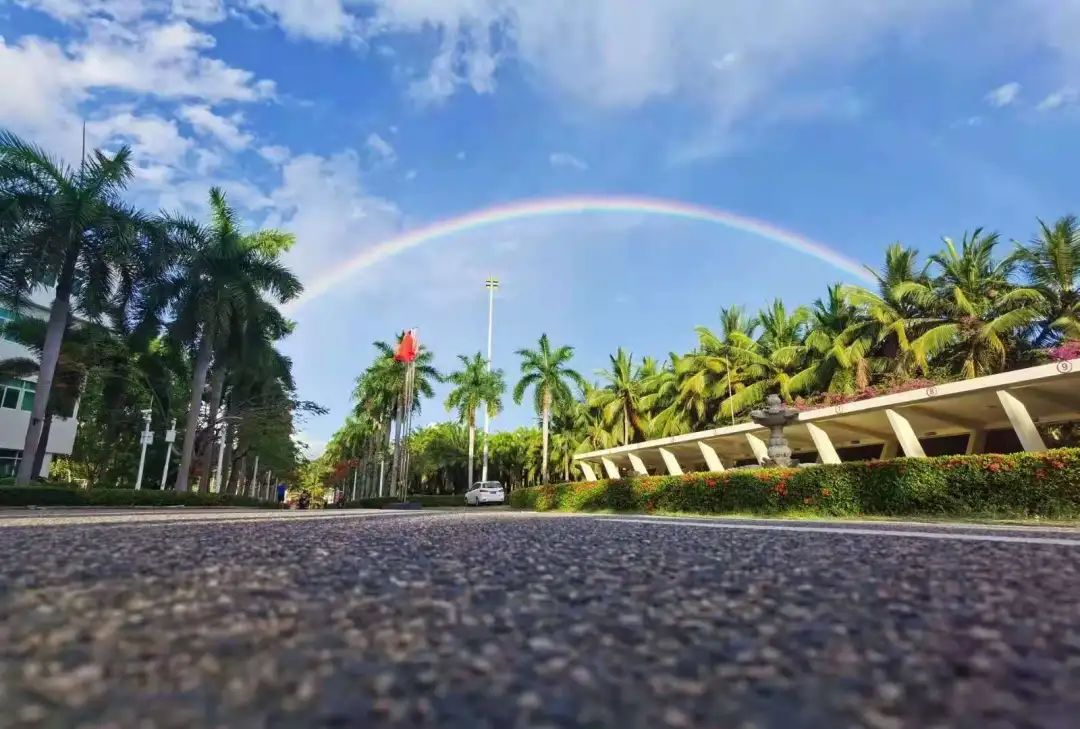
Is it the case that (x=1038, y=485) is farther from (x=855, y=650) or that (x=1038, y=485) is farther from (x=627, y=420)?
(x=627, y=420)

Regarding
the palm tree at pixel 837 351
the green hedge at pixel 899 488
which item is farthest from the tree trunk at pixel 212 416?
the palm tree at pixel 837 351

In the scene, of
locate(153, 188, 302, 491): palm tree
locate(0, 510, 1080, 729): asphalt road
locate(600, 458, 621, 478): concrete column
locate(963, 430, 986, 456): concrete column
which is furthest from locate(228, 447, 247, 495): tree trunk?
locate(0, 510, 1080, 729): asphalt road

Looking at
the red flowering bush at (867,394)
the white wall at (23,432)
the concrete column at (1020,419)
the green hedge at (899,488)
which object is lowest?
the green hedge at (899,488)

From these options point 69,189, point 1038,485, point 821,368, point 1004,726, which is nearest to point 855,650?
point 1004,726

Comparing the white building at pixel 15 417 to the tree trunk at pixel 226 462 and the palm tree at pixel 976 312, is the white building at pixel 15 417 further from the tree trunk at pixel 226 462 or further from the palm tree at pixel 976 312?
the palm tree at pixel 976 312

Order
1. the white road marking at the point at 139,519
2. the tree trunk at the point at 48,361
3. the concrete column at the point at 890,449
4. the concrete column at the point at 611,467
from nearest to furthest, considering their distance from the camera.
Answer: the white road marking at the point at 139,519
the tree trunk at the point at 48,361
the concrete column at the point at 890,449
the concrete column at the point at 611,467

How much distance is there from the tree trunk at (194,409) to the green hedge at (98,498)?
1308 mm

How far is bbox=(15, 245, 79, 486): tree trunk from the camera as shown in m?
20.0

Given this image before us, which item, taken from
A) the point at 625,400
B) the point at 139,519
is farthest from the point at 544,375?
the point at 139,519

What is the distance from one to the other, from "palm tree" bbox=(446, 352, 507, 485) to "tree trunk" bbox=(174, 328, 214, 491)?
24.6 m

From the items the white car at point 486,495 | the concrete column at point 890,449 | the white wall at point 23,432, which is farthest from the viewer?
the white car at point 486,495

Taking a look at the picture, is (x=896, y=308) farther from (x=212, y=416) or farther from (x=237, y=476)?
(x=237, y=476)

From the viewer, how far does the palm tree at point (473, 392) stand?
5022cm

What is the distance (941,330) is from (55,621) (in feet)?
97.8
